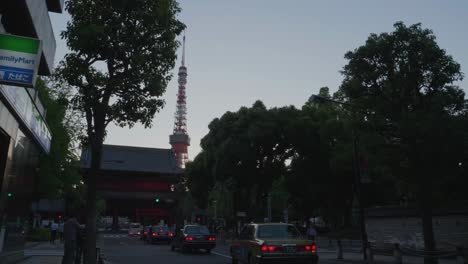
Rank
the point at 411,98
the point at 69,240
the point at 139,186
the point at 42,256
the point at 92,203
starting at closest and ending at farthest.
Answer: the point at 92,203, the point at 69,240, the point at 411,98, the point at 42,256, the point at 139,186

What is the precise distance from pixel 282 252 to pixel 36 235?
30766 millimetres

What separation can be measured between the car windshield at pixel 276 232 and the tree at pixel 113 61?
16.5ft

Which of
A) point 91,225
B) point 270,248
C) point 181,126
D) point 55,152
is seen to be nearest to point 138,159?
point 55,152

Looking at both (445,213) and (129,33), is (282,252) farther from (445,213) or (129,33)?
(445,213)

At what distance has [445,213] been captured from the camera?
64.8 ft

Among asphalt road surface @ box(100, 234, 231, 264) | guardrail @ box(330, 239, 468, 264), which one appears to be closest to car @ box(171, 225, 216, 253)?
asphalt road surface @ box(100, 234, 231, 264)

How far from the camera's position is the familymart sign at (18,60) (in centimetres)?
878

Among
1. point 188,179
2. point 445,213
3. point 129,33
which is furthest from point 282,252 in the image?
point 188,179

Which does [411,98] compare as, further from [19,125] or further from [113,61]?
[19,125]

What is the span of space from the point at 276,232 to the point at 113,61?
7.41m

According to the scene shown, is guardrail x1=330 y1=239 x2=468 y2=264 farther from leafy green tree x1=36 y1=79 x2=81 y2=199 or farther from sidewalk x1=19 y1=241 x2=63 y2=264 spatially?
leafy green tree x1=36 y1=79 x2=81 y2=199

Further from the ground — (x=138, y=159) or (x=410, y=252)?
(x=138, y=159)

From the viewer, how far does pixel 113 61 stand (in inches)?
539

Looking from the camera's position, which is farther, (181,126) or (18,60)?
(181,126)
